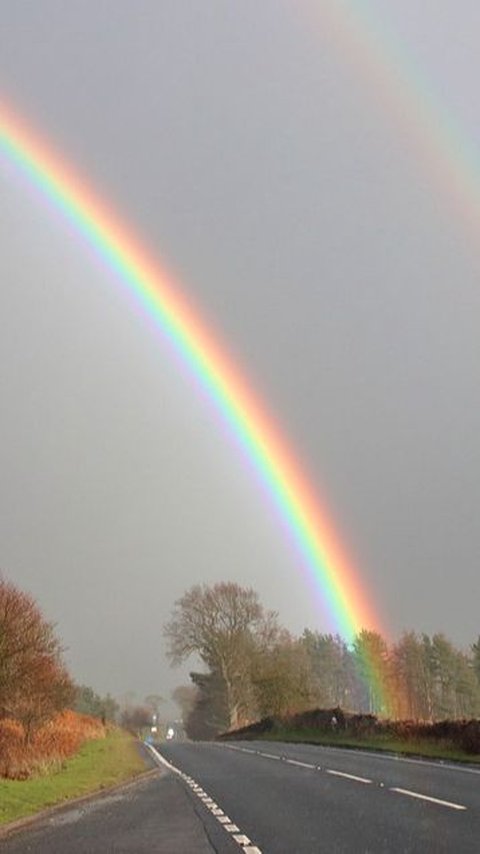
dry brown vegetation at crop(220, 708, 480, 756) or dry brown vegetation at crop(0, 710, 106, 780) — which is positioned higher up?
dry brown vegetation at crop(220, 708, 480, 756)

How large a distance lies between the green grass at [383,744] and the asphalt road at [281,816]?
532 centimetres

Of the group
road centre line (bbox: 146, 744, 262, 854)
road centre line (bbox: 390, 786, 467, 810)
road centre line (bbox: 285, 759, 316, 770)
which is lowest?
road centre line (bbox: 146, 744, 262, 854)

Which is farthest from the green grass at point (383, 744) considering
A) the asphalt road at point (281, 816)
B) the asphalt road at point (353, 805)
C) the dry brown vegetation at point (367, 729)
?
the asphalt road at point (281, 816)

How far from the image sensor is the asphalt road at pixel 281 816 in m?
12.5

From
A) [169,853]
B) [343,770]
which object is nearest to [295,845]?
[169,853]

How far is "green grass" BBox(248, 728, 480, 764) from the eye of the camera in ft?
106

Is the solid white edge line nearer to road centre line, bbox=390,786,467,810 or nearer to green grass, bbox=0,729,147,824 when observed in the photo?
road centre line, bbox=390,786,467,810

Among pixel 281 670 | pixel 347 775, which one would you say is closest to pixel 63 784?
pixel 347 775

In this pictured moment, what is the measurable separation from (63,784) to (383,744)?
76.7ft

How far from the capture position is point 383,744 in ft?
143

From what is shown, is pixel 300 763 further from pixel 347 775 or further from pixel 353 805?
pixel 353 805

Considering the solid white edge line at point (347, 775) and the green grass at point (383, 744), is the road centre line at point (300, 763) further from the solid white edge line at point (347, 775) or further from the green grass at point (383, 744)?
the green grass at point (383, 744)

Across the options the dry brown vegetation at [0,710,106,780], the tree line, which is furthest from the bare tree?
the dry brown vegetation at [0,710,106,780]

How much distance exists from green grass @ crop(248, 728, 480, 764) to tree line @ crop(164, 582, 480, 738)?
439cm
